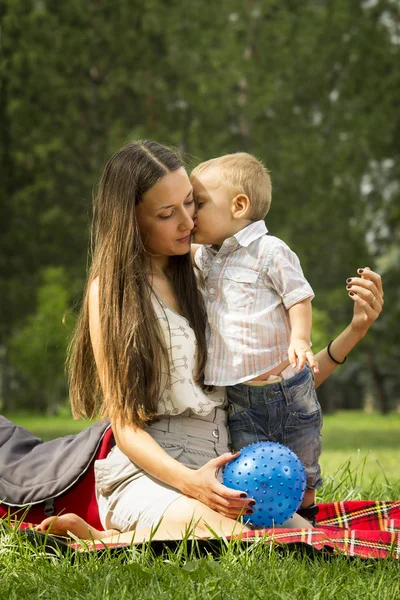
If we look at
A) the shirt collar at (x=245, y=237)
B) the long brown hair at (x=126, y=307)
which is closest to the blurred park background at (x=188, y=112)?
the long brown hair at (x=126, y=307)

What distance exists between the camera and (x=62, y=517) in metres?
3.45

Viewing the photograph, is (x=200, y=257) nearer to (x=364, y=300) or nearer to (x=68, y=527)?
(x=364, y=300)

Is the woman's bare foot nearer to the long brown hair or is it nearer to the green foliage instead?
the long brown hair

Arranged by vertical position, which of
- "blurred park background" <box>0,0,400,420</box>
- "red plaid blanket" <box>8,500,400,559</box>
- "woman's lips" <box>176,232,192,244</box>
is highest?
"blurred park background" <box>0,0,400,420</box>

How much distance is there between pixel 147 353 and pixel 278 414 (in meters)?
0.62

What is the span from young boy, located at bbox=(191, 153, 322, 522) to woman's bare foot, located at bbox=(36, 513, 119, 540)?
726 mm

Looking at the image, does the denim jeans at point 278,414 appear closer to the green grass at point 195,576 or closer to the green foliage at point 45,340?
the green grass at point 195,576

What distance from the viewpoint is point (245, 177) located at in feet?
12.6

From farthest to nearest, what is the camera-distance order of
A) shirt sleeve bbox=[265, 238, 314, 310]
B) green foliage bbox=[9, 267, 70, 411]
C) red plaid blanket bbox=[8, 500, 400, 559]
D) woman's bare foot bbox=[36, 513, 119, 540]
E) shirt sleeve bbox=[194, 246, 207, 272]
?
green foliage bbox=[9, 267, 70, 411] → shirt sleeve bbox=[194, 246, 207, 272] → shirt sleeve bbox=[265, 238, 314, 310] → woman's bare foot bbox=[36, 513, 119, 540] → red plaid blanket bbox=[8, 500, 400, 559]

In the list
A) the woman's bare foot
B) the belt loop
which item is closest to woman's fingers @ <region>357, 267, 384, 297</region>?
the belt loop

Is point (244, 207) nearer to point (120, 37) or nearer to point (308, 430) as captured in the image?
point (308, 430)

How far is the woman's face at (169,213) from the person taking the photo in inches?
143

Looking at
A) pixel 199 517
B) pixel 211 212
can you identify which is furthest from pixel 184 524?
pixel 211 212

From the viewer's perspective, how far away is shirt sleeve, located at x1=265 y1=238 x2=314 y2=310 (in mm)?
3617
